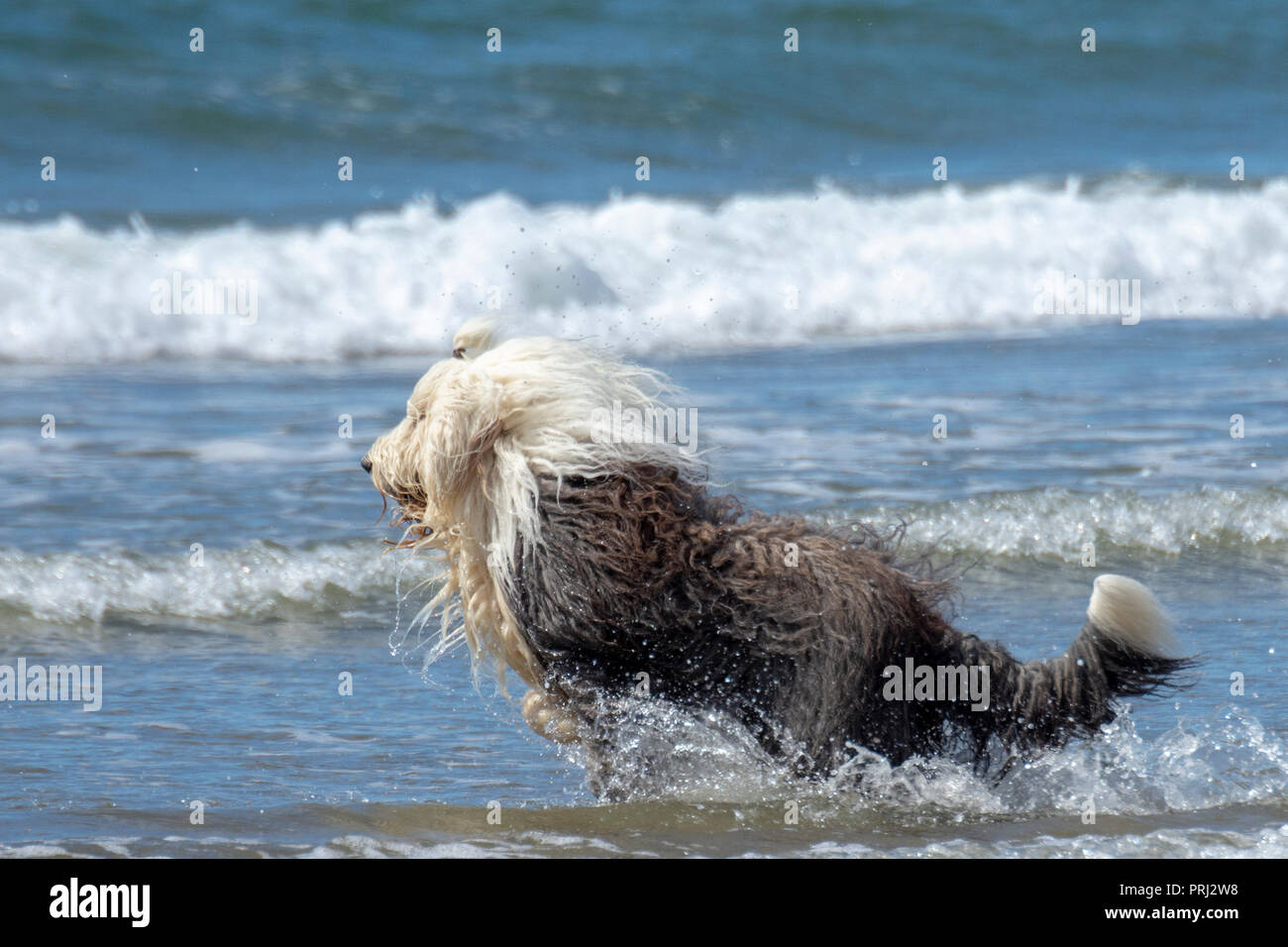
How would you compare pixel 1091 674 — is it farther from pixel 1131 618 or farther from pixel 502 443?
pixel 502 443

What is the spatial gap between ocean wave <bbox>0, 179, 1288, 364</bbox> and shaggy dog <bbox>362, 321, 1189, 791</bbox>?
7.06 meters

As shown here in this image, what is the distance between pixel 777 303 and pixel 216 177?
212 inches

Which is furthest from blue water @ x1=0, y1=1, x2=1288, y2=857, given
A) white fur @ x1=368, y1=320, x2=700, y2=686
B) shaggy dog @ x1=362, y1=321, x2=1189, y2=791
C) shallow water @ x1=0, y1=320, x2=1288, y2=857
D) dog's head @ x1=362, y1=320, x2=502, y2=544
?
dog's head @ x1=362, y1=320, x2=502, y2=544

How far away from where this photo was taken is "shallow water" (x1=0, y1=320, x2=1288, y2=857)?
4132 millimetres

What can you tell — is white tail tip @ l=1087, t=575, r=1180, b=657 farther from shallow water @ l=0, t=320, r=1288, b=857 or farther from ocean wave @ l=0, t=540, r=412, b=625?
ocean wave @ l=0, t=540, r=412, b=625

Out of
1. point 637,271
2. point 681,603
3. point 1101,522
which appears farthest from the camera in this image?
point 637,271

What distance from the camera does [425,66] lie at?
16.1 metres

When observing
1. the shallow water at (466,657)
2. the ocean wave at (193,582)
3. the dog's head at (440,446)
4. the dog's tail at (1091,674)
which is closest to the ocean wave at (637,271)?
the shallow water at (466,657)

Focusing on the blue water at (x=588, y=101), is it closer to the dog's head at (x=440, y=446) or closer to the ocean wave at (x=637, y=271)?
the ocean wave at (x=637, y=271)

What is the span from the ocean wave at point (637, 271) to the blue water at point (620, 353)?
5cm

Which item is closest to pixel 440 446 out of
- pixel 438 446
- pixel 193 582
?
pixel 438 446

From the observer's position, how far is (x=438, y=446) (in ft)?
13.0

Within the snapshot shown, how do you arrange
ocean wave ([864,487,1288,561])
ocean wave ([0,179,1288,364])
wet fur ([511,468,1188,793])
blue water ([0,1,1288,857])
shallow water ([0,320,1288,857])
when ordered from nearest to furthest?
1. wet fur ([511,468,1188,793])
2. shallow water ([0,320,1288,857])
3. blue water ([0,1,1288,857])
4. ocean wave ([864,487,1288,561])
5. ocean wave ([0,179,1288,364])

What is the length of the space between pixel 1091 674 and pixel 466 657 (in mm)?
2506
